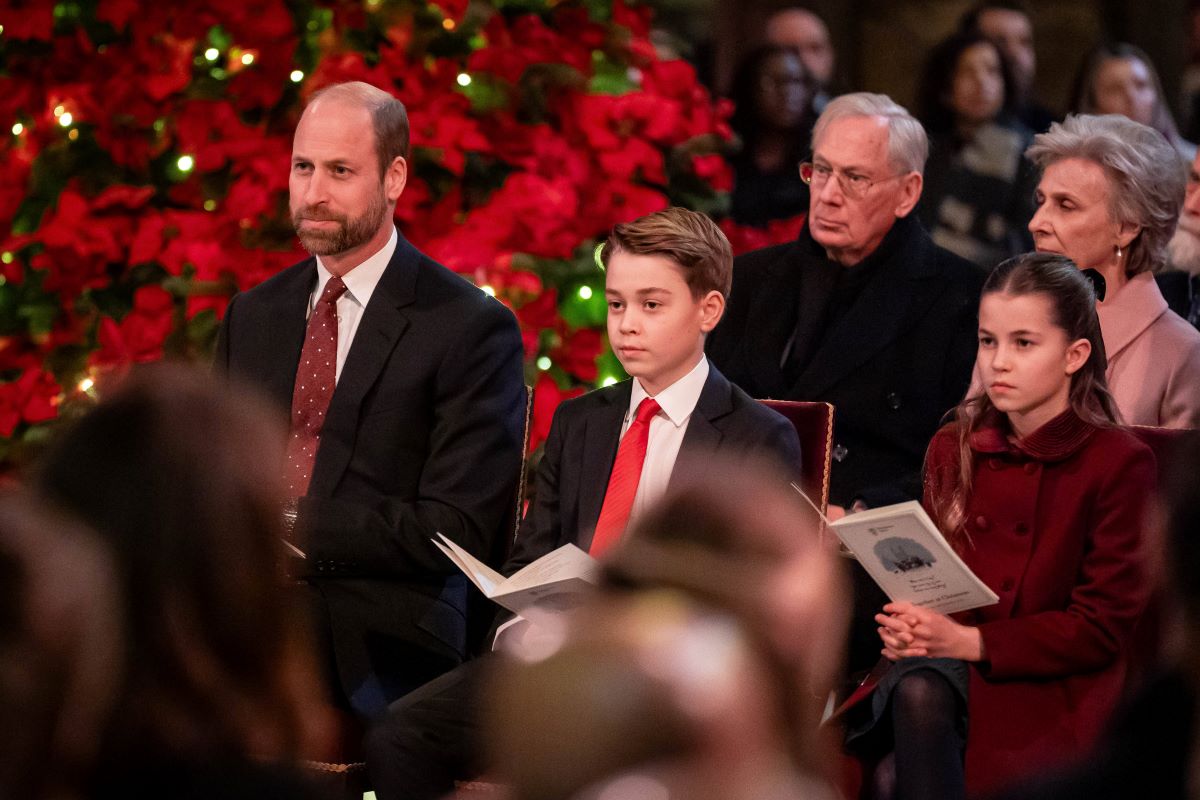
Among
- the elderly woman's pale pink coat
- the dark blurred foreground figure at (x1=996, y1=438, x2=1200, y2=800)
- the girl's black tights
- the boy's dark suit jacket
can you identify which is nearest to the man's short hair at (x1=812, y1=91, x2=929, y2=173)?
the elderly woman's pale pink coat

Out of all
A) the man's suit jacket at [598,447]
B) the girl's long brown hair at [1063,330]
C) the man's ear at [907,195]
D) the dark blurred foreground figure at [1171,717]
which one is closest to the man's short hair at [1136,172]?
the man's ear at [907,195]

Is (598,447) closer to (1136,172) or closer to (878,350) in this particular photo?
(878,350)

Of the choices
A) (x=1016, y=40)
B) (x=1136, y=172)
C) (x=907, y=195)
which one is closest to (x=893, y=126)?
(x=907, y=195)

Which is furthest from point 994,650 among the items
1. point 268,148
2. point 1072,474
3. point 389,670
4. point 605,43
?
point 268,148

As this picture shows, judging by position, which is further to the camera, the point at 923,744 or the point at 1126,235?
the point at 1126,235

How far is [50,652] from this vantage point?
1.31 meters

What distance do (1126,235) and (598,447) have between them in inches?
49.7

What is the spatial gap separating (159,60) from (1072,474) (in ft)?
9.92

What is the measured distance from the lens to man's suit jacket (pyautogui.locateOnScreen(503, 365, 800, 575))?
314cm

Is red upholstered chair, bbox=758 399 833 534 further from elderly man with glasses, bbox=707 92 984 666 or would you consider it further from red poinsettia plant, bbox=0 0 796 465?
red poinsettia plant, bbox=0 0 796 465

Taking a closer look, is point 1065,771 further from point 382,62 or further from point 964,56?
point 964,56

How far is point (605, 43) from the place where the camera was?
4.55 m

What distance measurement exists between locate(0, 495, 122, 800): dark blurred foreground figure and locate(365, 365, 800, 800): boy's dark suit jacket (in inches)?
60.8

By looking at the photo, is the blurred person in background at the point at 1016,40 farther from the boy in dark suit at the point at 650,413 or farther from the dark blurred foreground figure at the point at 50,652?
the dark blurred foreground figure at the point at 50,652
